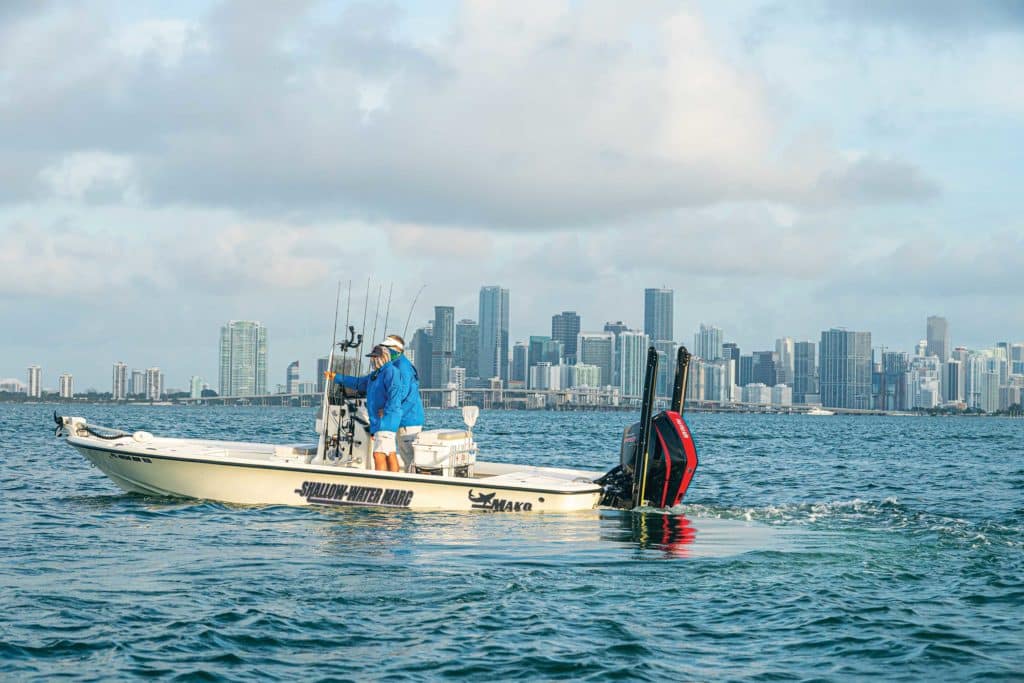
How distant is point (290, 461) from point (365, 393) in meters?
1.49

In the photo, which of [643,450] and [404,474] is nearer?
[404,474]

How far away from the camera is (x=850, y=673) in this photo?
25.7ft

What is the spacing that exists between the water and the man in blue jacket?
1.19 metres

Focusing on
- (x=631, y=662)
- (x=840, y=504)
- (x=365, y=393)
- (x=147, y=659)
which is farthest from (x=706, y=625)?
(x=840, y=504)

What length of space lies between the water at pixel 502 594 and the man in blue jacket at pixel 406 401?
119cm

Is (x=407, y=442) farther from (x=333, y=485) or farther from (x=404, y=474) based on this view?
(x=333, y=485)

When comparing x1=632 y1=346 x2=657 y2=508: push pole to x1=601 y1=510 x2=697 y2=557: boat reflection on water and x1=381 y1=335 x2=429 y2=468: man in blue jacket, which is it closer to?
x1=601 y1=510 x2=697 y2=557: boat reflection on water

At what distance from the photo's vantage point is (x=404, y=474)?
50.0 feet

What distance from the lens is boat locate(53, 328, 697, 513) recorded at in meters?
15.3

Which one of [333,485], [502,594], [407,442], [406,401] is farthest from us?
[407,442]

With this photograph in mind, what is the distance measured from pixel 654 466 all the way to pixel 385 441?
379 cm

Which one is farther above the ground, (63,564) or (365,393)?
(365,393)

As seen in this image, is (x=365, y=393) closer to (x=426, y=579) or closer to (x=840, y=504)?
(x=426, y=579)

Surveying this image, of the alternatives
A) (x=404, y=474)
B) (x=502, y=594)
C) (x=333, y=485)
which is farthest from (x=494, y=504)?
(x=502, y=594)
